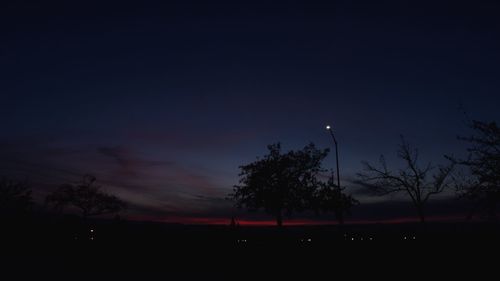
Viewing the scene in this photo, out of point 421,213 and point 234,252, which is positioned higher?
point 421,213

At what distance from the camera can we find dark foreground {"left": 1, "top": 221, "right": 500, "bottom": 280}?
19.1 meters

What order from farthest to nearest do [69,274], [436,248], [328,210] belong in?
[328,210] → [436,248] → [69,274]

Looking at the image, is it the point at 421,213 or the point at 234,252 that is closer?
the point at 234,252

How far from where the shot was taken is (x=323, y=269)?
20.1 metres

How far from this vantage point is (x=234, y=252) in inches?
1021

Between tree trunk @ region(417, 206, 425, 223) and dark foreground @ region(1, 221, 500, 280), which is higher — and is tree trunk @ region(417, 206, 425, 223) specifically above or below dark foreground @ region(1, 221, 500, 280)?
above

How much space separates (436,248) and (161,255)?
15.3 m

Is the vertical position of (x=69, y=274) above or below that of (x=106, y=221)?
below

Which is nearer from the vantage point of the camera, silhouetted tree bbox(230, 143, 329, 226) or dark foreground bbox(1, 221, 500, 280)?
dark foreground bbox(1, 221, 500, 280)

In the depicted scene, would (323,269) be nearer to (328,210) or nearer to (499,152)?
(499,152)

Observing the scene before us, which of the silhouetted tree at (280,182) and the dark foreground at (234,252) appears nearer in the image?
the dark foreground at (234,252)

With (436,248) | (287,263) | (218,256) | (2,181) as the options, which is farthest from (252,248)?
(2,181)

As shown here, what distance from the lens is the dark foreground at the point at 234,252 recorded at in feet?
62.6

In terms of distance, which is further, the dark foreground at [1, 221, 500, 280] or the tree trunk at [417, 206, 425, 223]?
the tree trunk at [417, 206, 425, 223]
